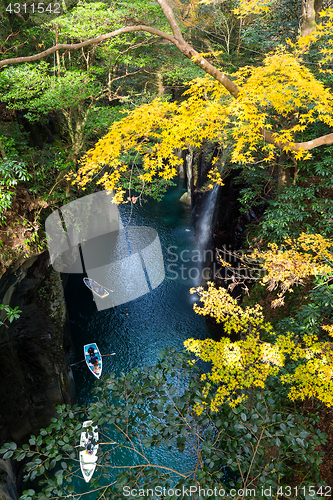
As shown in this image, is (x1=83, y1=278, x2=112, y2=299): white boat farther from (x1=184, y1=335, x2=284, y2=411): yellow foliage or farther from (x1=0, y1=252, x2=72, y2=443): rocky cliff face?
(x1=184, y1=335, x2=284, y2=411): yellow foliage

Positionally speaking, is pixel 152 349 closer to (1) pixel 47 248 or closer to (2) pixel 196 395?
(1) pixel 47 248

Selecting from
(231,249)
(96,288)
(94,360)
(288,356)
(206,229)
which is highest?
(288,356)

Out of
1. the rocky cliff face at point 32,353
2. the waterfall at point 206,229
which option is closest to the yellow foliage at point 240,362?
the rocky cliff face at point 32,353

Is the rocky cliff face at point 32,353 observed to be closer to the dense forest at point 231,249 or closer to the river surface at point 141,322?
the dense forest at point 231,249

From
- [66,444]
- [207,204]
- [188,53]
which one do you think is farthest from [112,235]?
[66,444]

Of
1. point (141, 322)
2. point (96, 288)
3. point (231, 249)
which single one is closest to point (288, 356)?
point (231, 249)

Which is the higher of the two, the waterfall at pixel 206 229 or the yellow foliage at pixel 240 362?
the yellow foliage at pixel 240 362

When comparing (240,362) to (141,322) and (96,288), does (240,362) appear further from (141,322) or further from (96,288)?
(96,288)
